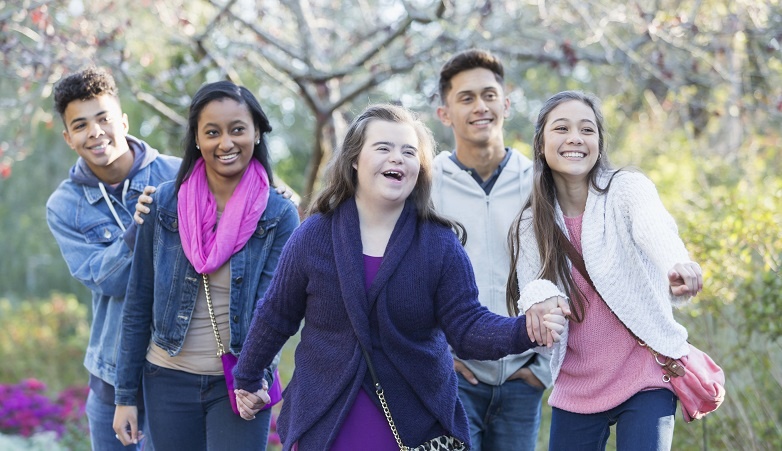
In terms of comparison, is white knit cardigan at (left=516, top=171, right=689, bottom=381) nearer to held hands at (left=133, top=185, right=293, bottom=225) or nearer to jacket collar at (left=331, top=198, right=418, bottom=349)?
jacket collar at (left=331, top=198, right=418, bottom=349)

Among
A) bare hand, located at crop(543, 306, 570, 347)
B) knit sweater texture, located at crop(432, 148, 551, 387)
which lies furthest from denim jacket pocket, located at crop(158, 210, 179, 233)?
bare hand, located at crop(543, 306, 570, 347)

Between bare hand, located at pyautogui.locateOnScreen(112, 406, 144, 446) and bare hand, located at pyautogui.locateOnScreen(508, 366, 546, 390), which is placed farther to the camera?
bare hand, located at pyautogui.locateOnScreen(508, 366, 546, 390)

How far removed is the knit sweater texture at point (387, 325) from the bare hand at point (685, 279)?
0.49 meters

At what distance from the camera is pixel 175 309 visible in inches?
144

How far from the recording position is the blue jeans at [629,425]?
3.16 m

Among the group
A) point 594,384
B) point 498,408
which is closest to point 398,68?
point 498,408

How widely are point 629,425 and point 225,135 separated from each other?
1.88 meters

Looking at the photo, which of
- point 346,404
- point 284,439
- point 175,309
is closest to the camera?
point 346,404

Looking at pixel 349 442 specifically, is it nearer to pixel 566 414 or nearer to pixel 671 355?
pixel 566 414

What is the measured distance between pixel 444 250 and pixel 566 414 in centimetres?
84

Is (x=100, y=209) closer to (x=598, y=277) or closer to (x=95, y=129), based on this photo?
(x=95, y=129)

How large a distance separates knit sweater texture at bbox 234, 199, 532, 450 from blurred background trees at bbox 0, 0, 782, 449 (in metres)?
2.28

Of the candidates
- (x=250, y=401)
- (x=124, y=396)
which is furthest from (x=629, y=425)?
(x=124, y=396)

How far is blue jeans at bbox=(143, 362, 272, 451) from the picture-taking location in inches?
143
